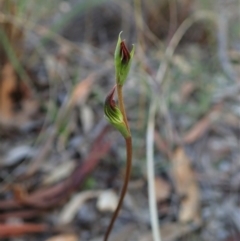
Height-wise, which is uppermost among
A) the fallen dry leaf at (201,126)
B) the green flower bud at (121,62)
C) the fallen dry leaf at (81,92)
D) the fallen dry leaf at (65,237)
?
the fallen dry leaf at (81,92)

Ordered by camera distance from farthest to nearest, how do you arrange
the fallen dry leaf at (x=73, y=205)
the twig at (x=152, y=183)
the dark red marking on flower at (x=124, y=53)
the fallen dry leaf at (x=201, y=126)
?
1. the fallen dry leaf at (x=201, y=126)
2. the fallen dry leaf at (x=73, y=205)
3. the twig at (x=152, y=183)
4. the dark red marking on flower at (x=124, y=53)

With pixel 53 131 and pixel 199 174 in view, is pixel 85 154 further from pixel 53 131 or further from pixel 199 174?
pixel 199 174

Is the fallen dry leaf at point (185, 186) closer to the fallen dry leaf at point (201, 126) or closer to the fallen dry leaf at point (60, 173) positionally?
the fallen dry leaf at point (201, 126)

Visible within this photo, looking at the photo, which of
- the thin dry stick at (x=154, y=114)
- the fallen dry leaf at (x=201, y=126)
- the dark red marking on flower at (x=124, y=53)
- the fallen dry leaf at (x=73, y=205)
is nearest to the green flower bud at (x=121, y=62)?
the dark red marking on flower at (x=124, y=53)

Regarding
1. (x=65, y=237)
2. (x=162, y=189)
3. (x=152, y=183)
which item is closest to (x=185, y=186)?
(x=162, y=189)

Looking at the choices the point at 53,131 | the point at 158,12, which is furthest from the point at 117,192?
the point at 158,12

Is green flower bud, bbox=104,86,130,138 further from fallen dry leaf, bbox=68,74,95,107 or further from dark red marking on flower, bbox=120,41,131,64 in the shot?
fallen dry leaf, bbox=68,74,95,107

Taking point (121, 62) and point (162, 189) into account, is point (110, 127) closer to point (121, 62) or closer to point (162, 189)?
point (162, 189)
